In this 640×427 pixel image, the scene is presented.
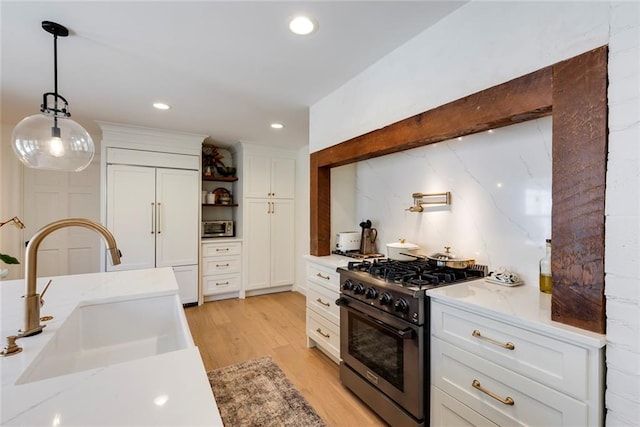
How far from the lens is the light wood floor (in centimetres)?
195

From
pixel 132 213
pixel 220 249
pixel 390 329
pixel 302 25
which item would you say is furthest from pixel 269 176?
pixel 390 329

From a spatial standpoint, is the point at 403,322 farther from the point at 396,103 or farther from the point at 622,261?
the point at 396,103

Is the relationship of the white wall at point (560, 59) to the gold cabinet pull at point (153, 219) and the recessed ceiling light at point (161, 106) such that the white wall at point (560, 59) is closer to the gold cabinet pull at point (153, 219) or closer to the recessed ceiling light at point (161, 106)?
the recessed ceiling light at point (161, 106)

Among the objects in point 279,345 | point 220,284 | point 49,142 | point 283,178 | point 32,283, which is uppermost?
point 283,178

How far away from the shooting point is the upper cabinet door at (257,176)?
169 inches

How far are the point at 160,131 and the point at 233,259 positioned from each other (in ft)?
6.47

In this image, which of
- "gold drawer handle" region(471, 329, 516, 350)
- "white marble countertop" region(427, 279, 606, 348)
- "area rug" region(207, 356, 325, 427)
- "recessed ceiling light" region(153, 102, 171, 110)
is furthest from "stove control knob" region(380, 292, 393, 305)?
"recessed ceiling light" region(153, 102, 171, 110)

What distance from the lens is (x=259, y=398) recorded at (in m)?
2.02

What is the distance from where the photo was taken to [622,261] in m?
0.95

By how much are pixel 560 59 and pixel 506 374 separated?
127cm

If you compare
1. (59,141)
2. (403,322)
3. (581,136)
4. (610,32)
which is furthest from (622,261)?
(59,141)

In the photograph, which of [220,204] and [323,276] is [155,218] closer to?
[220,204]

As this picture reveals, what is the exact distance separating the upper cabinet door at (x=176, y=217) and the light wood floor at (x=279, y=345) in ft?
2.48

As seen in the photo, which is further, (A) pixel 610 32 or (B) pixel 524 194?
(B) pixel 524 194
